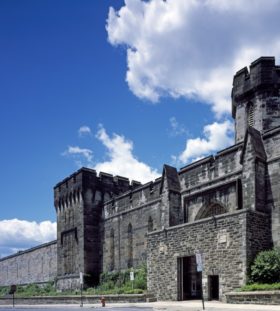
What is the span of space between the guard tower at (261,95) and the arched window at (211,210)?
5511 millimetres

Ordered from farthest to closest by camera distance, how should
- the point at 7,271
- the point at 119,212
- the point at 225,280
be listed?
1. the point at 7,271
2. the point at 119,212
3. the point at 225,280

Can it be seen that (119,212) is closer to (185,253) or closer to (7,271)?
(185,253)

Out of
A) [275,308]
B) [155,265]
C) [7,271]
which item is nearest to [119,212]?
[155,265]

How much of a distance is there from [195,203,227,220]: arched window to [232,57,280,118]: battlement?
8104 mm

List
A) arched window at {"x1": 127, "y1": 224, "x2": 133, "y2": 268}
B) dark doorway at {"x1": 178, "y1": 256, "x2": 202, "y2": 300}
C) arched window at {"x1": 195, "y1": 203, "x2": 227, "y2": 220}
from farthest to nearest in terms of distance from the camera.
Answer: arched window at {"x1": 127, "y1": 224, "x2": 133, "y2": 268} < arched window at {"x1": 195, "y1": 203, "x2": 227, "y2": 220} < dark doorway at {"x1": 178, "y1": 256, "x2": 202, "y2": 300}

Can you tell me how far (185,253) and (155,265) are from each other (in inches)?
113

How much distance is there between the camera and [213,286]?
2572cm

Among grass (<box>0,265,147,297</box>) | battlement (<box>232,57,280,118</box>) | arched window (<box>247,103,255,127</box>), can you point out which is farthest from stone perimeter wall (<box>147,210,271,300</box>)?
battlement (<box>232,57,280,118</box>)

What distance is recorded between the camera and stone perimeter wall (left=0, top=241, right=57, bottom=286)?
52.5 metres

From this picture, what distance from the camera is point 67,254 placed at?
4578 cm

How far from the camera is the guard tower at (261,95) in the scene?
32.2 metres

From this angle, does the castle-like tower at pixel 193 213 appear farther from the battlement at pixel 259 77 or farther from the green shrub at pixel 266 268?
the green shrub at pixel 266 268

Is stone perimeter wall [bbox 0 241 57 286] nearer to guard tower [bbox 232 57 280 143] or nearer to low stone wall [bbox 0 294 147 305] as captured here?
low stone wall [bbox 0 294 147 305]

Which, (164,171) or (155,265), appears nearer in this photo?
(155,265)
